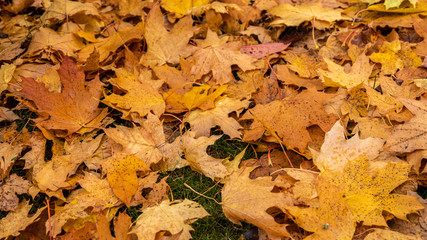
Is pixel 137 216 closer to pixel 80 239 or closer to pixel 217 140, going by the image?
pixel 80 239

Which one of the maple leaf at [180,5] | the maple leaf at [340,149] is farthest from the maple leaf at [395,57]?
the maple leaf at [180,5]

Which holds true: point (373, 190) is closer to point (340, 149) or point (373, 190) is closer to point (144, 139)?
point (340, 149)

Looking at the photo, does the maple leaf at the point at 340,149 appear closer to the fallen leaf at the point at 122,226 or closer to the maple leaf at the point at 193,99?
the maple leaf at the point at 193,99

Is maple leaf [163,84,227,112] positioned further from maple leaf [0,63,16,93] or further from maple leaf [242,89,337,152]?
maple leaf [0,63,16,93]

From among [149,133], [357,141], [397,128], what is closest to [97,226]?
[149,133]

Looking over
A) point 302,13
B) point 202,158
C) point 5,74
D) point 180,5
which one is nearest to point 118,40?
point 180,5

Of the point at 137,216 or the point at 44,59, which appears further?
the point at 44,59

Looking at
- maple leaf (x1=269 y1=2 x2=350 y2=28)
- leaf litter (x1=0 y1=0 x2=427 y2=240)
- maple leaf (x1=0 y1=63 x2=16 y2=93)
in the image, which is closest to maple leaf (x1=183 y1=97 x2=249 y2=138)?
leaf litter (x1=0 y1=0 x2=427 y2=240)
